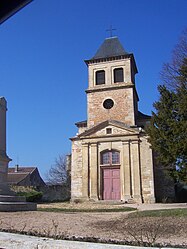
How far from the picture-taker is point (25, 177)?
141ft

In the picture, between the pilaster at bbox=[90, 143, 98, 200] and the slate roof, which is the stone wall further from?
the slate roof

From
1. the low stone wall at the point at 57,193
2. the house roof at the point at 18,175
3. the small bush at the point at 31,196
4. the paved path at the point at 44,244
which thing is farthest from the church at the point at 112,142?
the paved path at the point at 44,244

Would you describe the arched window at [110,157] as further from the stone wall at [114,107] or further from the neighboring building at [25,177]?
the neighboring building at [25,177]

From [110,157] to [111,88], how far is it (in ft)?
23.8

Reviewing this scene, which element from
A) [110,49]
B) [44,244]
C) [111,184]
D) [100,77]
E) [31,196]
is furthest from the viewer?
[110,49]

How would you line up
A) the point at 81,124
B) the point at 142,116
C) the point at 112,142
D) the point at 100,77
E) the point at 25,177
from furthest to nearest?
the point at 25,177 < the point at 100,77 < the point at 81,124 < the point at 142,116 < the point at 112,142

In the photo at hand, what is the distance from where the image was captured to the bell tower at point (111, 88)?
28359mm

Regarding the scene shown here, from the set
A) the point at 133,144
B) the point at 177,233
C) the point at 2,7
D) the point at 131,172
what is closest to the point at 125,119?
the point at 133,144

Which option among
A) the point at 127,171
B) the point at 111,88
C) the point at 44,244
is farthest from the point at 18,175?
the point at 44,244

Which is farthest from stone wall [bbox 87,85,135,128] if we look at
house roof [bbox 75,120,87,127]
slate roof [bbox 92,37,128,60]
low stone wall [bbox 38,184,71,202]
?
low stone wall [bbox 38,184,71,202]

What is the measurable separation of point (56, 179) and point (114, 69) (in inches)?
844

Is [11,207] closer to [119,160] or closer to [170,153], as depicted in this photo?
[170,153]

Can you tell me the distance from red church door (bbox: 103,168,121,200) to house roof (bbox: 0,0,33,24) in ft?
80.7

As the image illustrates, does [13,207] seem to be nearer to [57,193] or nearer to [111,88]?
[111,88]
